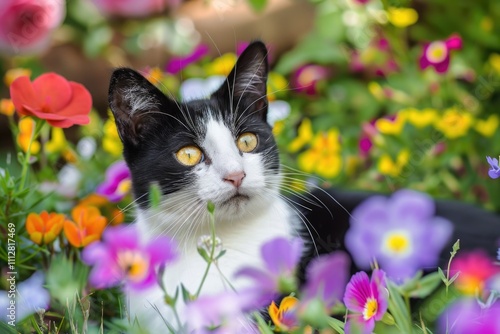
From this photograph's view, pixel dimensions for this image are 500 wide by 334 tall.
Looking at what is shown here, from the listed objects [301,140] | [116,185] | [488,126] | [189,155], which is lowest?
[488,126]

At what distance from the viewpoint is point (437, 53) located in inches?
62.3

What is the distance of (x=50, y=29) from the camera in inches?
73.7

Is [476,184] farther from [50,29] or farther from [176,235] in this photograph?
[50,29]

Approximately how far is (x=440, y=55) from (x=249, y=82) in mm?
693

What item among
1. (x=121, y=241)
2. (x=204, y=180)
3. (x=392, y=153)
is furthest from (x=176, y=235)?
(x=392, y=153)

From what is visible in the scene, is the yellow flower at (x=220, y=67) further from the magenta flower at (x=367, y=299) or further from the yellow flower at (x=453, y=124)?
the magenta flower at (x=367, y=299)

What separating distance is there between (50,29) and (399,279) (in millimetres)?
1511

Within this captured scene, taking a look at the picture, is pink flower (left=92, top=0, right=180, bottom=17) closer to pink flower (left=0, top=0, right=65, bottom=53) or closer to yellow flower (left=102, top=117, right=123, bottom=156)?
pink flower (left=0, top=0, right=65, bottom=53)

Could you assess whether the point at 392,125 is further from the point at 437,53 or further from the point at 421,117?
the point at 437,53

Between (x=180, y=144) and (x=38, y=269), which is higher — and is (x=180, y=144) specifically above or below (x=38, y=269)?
above

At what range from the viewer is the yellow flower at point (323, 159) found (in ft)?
5.16

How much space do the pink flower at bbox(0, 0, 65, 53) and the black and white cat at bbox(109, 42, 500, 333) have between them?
2.96ft

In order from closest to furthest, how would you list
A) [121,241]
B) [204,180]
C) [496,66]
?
[121,241] → [204,180] → [496,66]

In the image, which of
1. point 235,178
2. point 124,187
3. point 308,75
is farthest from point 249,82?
point 308,75
